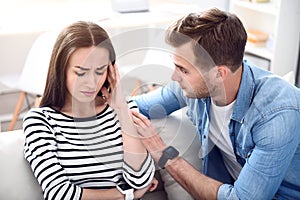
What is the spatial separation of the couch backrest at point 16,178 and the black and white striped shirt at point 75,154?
0.05m

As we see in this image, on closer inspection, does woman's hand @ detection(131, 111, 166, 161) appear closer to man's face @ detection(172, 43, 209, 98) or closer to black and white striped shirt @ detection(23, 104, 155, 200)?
black and white striped shirt @ detection(23, 104, 155, 200)

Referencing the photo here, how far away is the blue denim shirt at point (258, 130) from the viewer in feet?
4.16

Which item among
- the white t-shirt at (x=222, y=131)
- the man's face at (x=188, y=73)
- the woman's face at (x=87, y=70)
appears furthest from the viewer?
the white t-shirt at (x=222, y=131)

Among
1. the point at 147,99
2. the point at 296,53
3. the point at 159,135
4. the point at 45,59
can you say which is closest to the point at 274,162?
the point at 159,135

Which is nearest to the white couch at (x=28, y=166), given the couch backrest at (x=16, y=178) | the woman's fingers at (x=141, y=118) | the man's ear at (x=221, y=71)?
the couch backrest at (x=16, y=178)

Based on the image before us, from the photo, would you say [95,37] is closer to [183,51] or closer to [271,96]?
[183,51]

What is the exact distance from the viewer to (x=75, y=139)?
1260 millimetres

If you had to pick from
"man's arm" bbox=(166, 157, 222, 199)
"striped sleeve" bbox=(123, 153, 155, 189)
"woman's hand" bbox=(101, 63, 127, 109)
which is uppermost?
"woman's hand" bbox=(101, 63, 127, 109)

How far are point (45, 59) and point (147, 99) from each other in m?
1.06

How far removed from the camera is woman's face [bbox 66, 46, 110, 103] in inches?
47.4

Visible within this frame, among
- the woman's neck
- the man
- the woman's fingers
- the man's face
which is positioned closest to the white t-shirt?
the man

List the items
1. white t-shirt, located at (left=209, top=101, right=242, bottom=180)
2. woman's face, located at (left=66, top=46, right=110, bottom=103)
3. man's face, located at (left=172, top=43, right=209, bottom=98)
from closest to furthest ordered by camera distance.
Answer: woman's face, located at (left=66, top=46, right=110, bottom=103) → man's face, located at (left=172, top=43, right=209, bottom=98) → white t-shirt, located at (left=209, top=101, right=242, bottom=180)

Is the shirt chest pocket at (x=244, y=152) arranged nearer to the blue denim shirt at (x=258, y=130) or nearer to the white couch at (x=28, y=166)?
the blue denim shirt at (x=258, y=130)

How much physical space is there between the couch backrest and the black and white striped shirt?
5 centimetres
